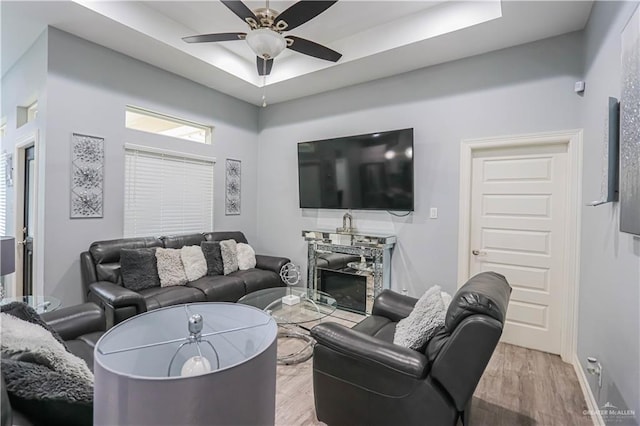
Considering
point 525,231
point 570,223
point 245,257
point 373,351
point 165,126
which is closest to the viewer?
point 373,351

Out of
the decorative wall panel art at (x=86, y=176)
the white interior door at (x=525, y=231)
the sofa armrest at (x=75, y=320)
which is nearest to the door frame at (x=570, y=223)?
the white interior door at (x=525, y=231)

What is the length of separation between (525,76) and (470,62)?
0.57 metres

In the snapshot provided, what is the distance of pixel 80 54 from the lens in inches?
128

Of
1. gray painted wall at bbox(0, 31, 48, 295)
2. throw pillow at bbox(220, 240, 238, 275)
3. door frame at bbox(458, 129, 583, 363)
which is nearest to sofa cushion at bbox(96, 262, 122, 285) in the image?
gray painted wall at bbox(0, 31, 48, 295)

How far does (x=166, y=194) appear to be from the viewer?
4090 millimetres

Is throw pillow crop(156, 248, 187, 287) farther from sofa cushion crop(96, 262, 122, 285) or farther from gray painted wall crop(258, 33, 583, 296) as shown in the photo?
gray painted wall crop(258, 33, 583, 296)

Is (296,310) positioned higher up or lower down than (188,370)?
lower down

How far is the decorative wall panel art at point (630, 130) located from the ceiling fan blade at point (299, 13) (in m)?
1.63

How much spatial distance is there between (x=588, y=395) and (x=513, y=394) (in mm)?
494

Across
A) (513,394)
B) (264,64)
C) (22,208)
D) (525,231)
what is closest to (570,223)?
(525,231)

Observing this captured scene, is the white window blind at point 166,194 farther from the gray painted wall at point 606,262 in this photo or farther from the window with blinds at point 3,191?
the gray painted wall at point 606,262

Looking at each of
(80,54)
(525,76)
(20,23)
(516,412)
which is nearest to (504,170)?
(525,76)

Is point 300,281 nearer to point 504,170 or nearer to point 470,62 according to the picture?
point 504,170

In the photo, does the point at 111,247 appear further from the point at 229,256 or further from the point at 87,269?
the point at 229,256
